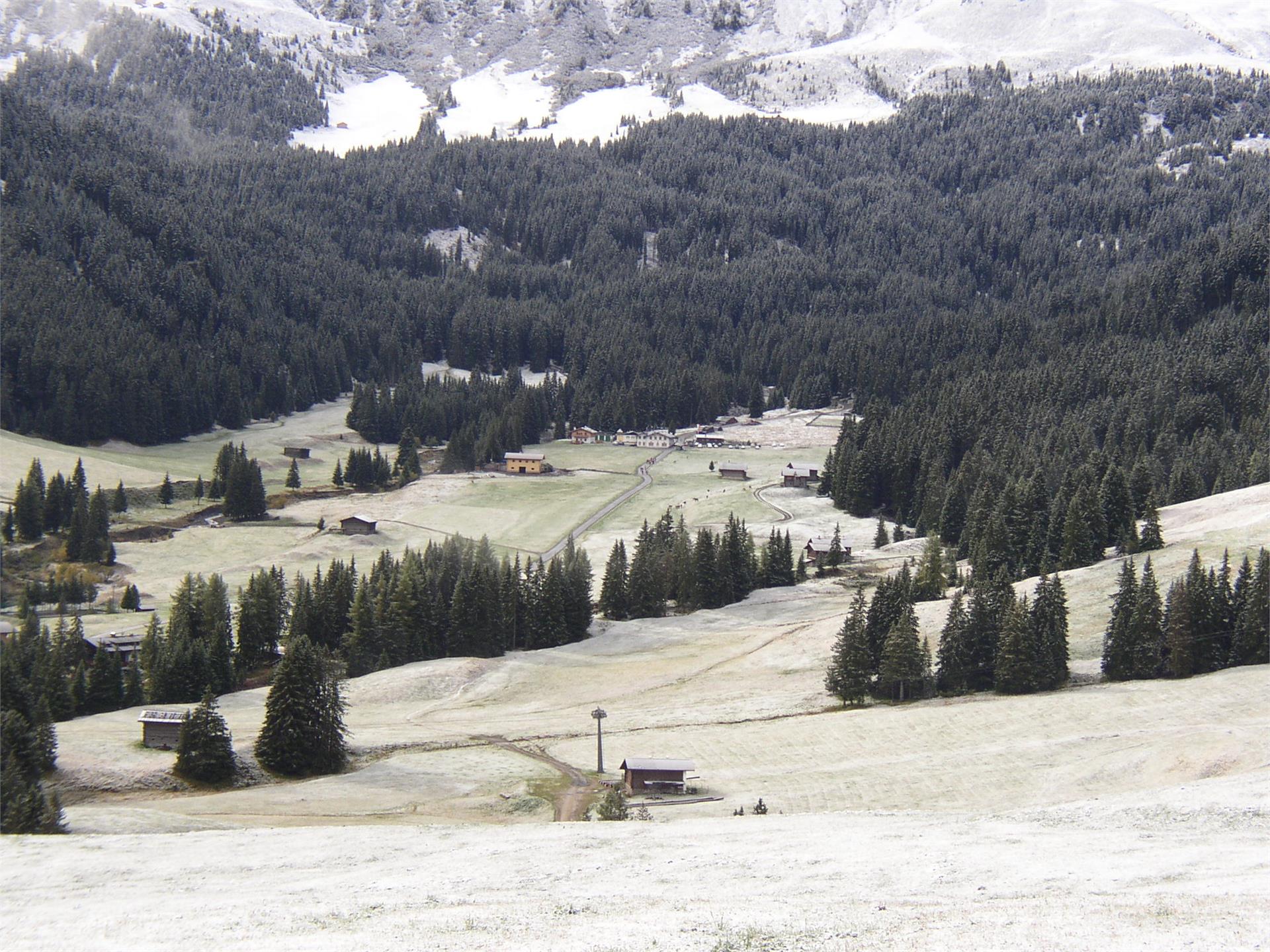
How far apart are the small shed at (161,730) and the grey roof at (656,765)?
77.3 feet

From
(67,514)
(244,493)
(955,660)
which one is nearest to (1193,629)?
(955,660)

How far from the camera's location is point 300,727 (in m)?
61.7

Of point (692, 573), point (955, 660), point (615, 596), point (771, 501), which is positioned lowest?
point (955, 660)

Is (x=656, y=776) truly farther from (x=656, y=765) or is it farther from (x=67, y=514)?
(x=67, y=514)

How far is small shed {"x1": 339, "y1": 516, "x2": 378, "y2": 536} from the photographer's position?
427 ft

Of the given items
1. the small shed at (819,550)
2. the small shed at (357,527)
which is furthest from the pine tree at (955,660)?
the small shed at (357,527)

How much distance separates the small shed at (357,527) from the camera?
13012 cm

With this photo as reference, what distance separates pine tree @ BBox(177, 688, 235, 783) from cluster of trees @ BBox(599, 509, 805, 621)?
45.4 m

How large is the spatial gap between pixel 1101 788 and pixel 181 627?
5817 cm

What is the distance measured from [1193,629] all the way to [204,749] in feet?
179

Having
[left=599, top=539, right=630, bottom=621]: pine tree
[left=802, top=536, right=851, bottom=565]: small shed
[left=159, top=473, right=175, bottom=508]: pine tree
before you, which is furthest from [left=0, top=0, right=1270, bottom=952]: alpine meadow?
[left=802, top=536, right=851, bottom=565]: small shed

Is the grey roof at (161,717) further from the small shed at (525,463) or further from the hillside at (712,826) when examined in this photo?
the small shed at (525,463)

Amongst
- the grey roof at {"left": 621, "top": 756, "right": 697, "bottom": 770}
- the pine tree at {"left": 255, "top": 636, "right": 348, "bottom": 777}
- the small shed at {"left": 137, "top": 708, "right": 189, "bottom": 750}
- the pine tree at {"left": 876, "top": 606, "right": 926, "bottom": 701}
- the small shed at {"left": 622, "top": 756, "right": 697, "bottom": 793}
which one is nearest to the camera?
the small shed at {"left": 622, "top": 756, "right": 697, "bottom": 793}

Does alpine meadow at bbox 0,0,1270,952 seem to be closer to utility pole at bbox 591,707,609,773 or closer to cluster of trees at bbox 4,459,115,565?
utility pole at bbox 591,707,609,773
